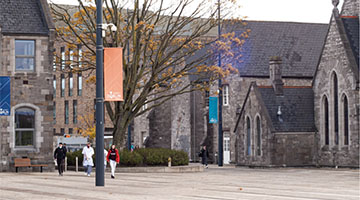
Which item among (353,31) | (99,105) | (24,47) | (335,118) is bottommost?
(99,105)

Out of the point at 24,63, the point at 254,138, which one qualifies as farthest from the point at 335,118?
the point at 24,63

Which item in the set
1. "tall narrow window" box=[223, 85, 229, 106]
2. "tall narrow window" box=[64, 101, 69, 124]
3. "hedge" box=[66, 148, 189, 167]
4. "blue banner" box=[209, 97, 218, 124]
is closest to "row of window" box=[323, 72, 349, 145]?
"hedge" box=[66, 148, 189, 167]

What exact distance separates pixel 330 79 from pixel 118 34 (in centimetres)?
1582

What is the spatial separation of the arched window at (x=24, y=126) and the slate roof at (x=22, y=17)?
13.2ft

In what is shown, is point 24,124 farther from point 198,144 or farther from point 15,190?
point 198,144

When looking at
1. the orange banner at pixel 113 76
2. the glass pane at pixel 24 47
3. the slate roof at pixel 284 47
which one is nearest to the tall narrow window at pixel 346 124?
the slate roof at pixel 284 47

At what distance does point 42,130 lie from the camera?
128 ft

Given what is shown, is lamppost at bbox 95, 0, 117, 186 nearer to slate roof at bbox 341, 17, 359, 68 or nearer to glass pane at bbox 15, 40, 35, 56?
glass pane at bbox 15, 40, 35, 56

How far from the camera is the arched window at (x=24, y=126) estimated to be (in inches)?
1521

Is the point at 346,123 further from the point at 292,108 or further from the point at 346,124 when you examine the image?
the point at 292,108

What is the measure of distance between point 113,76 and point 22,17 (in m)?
16.4

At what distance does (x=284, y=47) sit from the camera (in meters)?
61.7

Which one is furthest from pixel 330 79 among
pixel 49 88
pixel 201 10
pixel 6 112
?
pixel 6 112

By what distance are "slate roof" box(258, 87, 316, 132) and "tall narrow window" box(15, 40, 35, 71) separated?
17.3 metres
